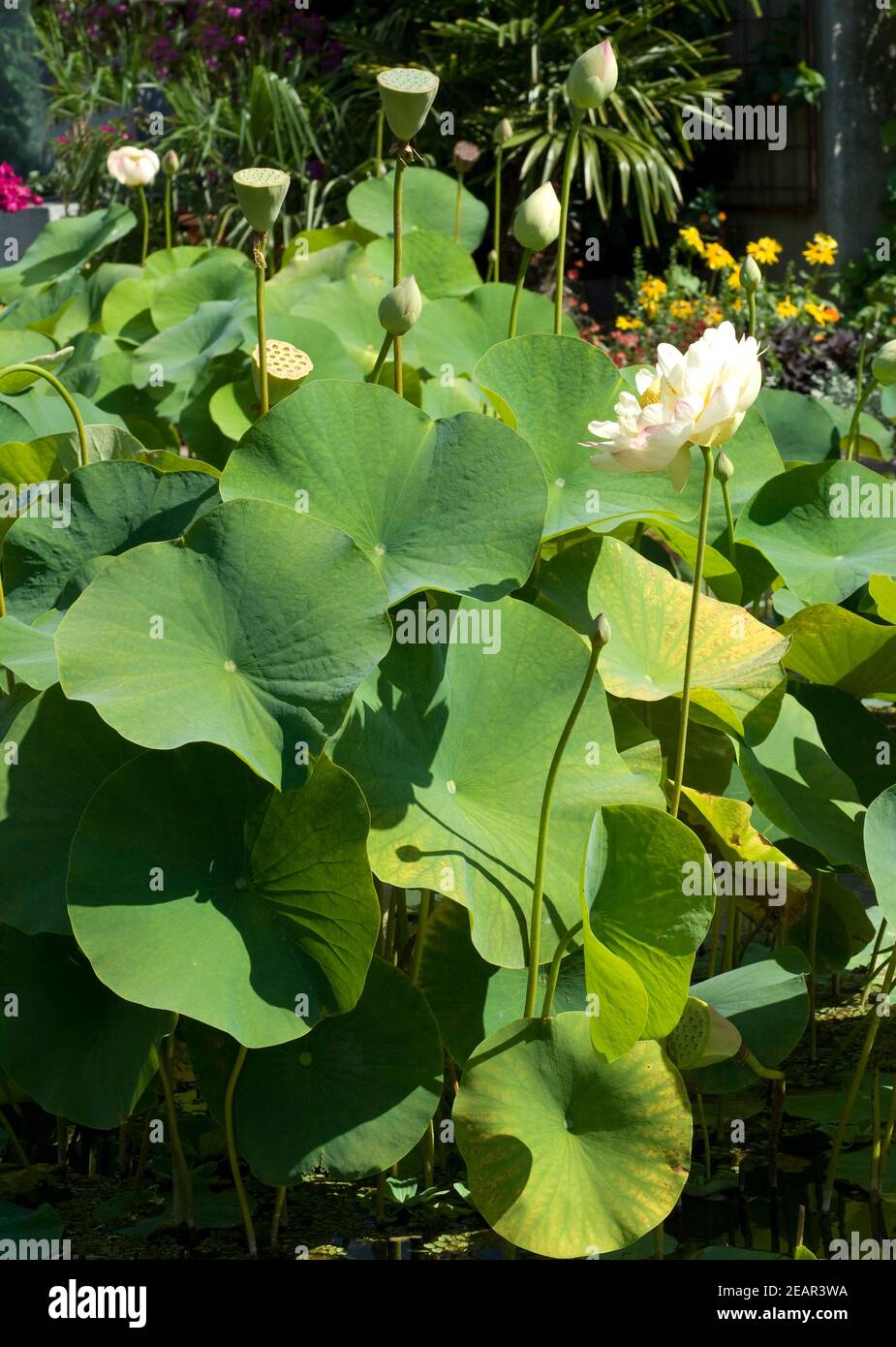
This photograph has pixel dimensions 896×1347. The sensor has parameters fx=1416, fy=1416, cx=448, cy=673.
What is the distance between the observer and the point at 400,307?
1403 mm

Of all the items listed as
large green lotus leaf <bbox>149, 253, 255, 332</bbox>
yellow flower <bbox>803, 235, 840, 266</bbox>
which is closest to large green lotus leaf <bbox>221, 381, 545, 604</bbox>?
large green lotus leaf <bbox>149, 253, 255, 332</bbox>

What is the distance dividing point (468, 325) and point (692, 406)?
105 cm

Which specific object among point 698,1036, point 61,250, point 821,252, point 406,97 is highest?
point 821,252

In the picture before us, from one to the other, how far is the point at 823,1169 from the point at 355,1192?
53 cm

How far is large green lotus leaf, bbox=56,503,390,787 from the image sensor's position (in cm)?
118

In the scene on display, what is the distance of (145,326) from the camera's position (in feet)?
8.57

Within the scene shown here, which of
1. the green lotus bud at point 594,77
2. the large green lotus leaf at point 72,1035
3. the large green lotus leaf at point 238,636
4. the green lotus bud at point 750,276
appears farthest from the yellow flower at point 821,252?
the large green lotus leaf at point 72,1035

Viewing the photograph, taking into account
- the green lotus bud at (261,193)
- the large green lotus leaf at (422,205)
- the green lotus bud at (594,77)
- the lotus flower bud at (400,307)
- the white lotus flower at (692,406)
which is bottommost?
the white lotus flower at (692,406)

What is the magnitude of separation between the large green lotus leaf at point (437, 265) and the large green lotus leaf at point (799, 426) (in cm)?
54

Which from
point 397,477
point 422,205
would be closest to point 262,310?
point 397,477

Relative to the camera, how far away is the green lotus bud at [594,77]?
1.52m

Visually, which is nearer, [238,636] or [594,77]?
[238,636]

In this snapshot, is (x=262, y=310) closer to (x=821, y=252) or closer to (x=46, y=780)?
(x=46, y=780)

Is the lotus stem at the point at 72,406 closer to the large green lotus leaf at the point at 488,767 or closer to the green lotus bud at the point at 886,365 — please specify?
the large green lotus leaf at the point at 488,767
